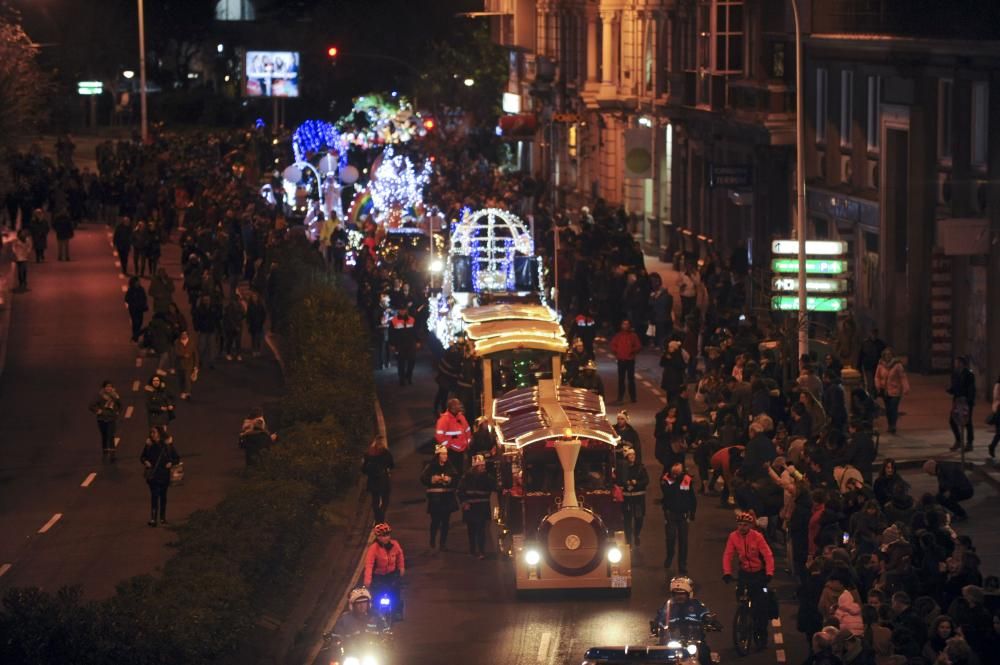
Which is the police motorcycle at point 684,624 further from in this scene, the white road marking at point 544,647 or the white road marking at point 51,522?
the white road marking at point 51,522

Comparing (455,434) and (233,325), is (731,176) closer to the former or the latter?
(233,325)

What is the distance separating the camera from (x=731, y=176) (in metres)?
46.2

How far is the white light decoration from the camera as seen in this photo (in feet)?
164

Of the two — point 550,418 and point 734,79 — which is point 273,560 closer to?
point 550,418

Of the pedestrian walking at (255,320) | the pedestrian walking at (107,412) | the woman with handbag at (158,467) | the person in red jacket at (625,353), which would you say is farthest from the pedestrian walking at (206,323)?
the woman with handbag at (158,467)

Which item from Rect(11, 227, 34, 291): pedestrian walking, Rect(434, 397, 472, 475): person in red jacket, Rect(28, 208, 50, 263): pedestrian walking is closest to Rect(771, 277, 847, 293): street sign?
Rect(434, 397, 472, 475): person in red jacket

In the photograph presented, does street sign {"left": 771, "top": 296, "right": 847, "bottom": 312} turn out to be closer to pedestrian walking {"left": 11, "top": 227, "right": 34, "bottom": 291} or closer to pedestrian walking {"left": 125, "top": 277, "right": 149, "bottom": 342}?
pedestrian walking {"left": 125, "top": 277, "right": 149, "bottom": 342}

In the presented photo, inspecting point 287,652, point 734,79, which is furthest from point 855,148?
point 287,652

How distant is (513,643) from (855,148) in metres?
23.5

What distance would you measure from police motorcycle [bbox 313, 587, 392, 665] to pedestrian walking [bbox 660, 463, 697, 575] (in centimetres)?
594

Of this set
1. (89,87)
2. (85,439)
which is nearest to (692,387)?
(85,439)

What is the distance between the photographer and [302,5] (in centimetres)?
10238

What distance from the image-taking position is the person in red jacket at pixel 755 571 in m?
19.7

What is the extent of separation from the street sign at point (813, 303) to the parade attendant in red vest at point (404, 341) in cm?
721
